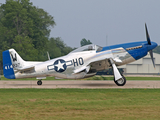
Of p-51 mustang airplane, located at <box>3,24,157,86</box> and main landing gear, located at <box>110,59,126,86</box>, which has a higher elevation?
p-51 mustang airplane, located at <box>3,24,157,86</box>

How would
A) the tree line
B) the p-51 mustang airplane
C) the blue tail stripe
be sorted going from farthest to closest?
the tree line < the blue tail stripe < the p-51 mustang airplane

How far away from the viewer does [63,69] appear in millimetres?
17859

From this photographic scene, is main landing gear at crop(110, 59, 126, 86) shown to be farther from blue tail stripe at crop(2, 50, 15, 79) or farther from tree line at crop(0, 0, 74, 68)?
tree line at crop(0, 0, 74, 68)

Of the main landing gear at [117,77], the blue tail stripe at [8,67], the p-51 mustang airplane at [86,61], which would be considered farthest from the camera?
the blue tail stripe at [8,67]

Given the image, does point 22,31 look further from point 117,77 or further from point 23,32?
point 117,77

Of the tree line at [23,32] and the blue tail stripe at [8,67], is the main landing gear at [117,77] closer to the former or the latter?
the blue tail stripe at [8,67]

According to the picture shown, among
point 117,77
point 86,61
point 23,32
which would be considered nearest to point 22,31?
point 23,32

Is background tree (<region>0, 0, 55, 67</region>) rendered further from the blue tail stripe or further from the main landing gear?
the main landing gear

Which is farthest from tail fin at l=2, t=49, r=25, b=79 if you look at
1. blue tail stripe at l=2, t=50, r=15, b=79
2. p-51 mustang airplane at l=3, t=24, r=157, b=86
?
p-51 mustang airplane at l=3, t=24, r=157, b=86

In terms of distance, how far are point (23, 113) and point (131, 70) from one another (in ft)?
220

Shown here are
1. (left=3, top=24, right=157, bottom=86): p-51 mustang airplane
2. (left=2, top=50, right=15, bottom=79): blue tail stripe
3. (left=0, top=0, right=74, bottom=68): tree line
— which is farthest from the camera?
(left=0, top=0, right=74, bottom=68): tree line

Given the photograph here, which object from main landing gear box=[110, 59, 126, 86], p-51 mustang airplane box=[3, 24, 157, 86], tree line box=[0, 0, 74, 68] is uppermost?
tree line box=[0, 0, 74, 68]

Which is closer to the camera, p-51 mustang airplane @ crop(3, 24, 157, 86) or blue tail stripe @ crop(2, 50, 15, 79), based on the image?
p-51 mustang airplane @ crop(3, 24, 157, 86)

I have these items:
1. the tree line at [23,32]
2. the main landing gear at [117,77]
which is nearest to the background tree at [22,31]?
the tree line at [23,32]
